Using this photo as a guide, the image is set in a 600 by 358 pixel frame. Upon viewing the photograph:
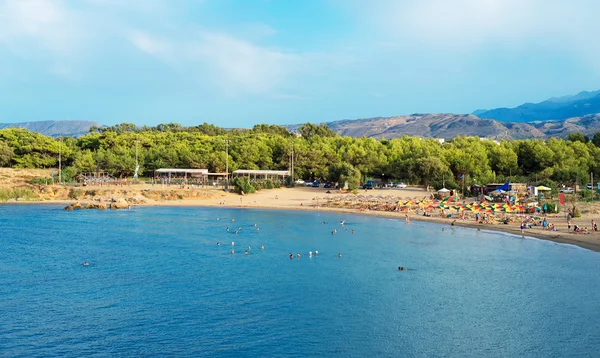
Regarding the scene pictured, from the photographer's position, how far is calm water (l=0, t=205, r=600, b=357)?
1554 cm

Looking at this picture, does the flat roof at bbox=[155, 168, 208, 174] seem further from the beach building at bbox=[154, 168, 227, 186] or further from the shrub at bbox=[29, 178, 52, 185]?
the shrub at bbox=[29, 178, 52, 185]

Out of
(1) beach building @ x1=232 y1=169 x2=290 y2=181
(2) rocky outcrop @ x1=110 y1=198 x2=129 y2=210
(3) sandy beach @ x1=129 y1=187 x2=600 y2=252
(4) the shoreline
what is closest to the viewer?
(4) the shoreline

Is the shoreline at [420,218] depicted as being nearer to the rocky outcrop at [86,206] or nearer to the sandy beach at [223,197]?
the sandy beach at [223,197]

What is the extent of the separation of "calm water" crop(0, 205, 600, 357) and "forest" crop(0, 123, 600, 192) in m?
26.6

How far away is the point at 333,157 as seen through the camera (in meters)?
70.9

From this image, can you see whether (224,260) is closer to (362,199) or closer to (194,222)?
(194,222)

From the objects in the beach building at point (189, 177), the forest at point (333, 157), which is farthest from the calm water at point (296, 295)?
the beach building at point (189, 177)

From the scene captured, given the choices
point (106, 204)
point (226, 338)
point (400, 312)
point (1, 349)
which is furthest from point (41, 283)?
point (106, 204)

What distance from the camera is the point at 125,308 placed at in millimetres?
18859

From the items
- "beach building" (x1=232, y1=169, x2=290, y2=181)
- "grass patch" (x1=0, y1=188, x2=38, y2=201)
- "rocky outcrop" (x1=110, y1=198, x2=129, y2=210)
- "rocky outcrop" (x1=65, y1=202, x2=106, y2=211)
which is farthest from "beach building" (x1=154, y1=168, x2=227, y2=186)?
"grass patch" (x1=0, y1=188, x2=38, y2=201)

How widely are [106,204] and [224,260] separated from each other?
98.8 feet

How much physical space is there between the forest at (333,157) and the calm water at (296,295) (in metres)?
26.6

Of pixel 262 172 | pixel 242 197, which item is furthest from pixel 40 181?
pixel 262 172

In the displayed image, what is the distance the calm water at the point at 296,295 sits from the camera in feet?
51.0
